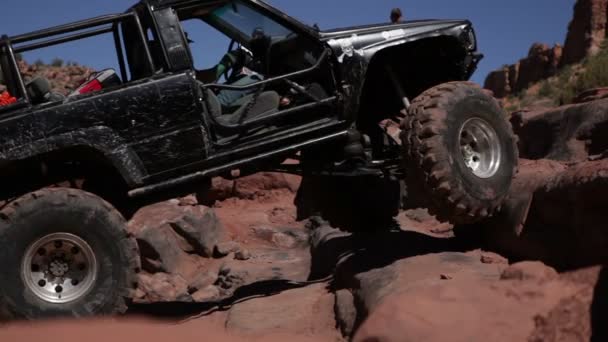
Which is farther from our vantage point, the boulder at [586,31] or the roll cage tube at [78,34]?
Answer: the boulder at [586,31]

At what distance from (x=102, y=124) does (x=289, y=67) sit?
1720 millimetres

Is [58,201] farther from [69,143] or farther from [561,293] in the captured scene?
[561,293]

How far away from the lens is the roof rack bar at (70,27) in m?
4.95

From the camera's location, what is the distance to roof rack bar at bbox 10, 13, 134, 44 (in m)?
4.95

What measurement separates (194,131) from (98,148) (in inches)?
26.7

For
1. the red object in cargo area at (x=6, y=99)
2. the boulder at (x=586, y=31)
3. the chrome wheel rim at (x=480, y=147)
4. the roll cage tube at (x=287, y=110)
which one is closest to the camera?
the red object in cargo area at (x=6, y=99)

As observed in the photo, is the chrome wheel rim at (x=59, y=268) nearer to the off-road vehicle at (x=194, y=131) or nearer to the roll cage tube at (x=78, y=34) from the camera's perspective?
the off-road vehicle at (x=194, y=131)

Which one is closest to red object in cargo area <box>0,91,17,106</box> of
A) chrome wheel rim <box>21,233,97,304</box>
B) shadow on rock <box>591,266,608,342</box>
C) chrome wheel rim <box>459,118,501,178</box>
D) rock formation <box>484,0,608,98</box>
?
chrome wheel rim <box>21,233,97,304</box>

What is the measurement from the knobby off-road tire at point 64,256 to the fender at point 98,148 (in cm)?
27

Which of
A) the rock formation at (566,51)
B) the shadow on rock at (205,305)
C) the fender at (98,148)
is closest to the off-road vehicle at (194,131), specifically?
the fender at (98,148)

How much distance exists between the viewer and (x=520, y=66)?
165ft

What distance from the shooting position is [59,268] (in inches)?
179

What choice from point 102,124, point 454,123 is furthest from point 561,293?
point 102,124

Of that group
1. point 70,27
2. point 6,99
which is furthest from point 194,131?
point 6,99
